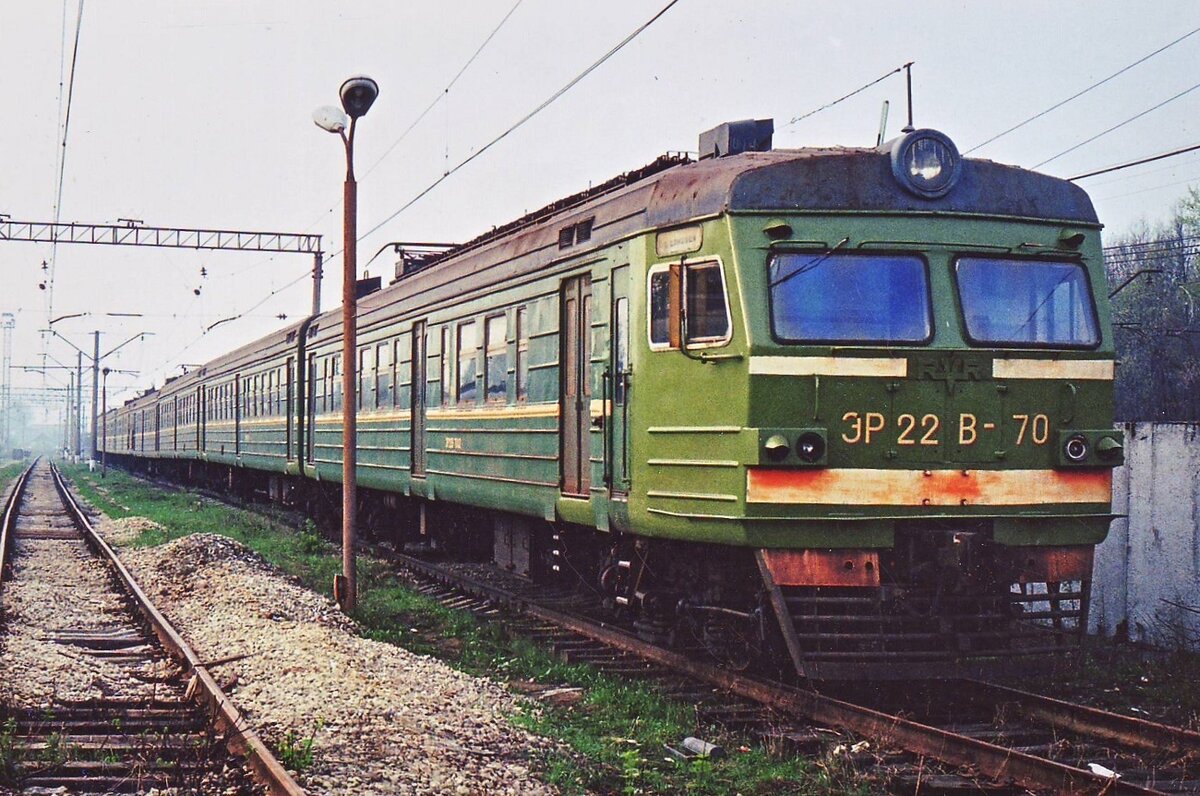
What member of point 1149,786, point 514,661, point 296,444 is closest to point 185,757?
point 514,661

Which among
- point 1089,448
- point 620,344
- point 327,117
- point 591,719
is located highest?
point 327,117

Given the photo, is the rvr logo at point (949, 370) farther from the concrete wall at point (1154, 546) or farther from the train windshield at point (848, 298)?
A: the concrete wall at point (1154, 546)

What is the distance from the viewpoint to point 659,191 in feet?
29.4

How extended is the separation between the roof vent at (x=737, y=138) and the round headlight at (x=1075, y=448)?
2868mm

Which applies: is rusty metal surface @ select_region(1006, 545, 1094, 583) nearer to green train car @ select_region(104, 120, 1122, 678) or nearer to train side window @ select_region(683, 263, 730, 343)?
green train car @ select_region(104, 120, 1122, 678)

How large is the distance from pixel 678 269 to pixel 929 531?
2176mm

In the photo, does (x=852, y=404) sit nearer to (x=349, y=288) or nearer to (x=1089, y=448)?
(x=1089, y=448)

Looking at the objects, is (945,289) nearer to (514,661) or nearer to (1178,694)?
(1178,694)

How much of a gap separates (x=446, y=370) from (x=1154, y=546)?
22.3 ft

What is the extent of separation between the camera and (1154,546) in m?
10.6

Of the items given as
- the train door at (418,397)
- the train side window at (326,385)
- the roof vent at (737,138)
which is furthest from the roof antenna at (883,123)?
the train side window at (326,385)

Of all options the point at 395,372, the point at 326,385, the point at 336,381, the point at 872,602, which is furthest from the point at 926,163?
the point at 326,385

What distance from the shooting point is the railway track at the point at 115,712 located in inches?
246

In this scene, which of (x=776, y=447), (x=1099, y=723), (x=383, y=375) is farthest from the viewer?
(x=383, y=375)
